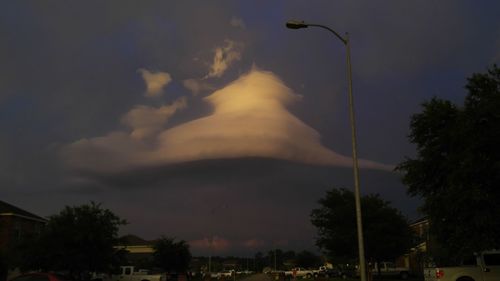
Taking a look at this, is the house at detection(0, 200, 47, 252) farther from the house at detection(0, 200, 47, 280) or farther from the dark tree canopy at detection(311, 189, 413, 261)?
the dark tree canopy at detection(311, 189, 413, 261)

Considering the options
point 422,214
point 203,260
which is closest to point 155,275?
point 422,214

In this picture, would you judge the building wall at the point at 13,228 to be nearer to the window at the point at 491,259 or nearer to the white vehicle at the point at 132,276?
the white vehicle at the point at 132,276

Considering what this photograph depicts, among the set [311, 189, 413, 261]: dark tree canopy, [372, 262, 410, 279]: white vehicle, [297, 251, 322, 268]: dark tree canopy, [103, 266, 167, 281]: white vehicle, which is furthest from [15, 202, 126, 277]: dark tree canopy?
[297, 251, 322, 268]: dark tree canopy

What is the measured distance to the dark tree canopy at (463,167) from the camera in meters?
22.8

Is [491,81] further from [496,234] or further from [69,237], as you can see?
[69,237]

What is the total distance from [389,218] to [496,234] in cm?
2768

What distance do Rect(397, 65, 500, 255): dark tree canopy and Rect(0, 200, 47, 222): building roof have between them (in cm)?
5301

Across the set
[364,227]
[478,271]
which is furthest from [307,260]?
[478,271]

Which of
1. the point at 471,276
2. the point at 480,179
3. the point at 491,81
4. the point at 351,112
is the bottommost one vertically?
the point at 471,276

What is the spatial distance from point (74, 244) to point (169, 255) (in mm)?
34456

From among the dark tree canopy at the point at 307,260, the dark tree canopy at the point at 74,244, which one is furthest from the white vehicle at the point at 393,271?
the dark tree canopy at the point at 307,260

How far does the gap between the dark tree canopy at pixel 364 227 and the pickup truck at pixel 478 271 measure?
72.6 feet

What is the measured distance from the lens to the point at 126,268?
151 ft

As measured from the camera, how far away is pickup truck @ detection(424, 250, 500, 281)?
80.8ft
